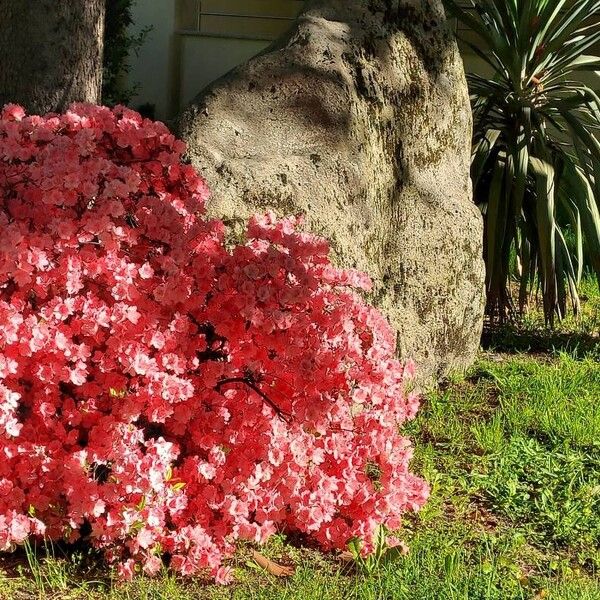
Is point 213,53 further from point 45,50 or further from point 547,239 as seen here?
point 45,50

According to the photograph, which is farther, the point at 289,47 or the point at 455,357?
the point at 455,357

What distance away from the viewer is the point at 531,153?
21.5 feet

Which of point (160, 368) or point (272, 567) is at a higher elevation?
point (160, 368)

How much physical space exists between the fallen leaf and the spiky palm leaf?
3.12 m

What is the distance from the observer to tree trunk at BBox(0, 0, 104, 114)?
4.38m

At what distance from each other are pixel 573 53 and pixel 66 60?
3.83 meters

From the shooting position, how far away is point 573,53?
7.01 metres

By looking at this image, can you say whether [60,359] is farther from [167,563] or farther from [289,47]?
[289,47]

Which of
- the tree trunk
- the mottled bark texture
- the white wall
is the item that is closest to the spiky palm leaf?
the mottled bark texture

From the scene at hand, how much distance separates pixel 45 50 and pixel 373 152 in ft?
5.03

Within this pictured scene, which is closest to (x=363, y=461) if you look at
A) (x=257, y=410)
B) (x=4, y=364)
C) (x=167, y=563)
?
(x=257, y=410)

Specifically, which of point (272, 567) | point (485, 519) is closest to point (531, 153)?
point (485, 519)

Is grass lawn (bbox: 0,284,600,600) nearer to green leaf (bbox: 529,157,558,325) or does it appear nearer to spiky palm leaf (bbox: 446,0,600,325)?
green leaf (bbox: 529,157,558,325)

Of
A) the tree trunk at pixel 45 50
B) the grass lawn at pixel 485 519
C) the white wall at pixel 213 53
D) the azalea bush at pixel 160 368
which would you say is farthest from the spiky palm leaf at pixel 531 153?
the white wall at pixel 213 53
